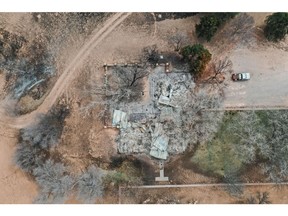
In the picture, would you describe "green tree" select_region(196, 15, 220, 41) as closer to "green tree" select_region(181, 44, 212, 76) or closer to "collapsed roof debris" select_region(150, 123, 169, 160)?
"green tree" select_region(181, 44, 212, 76)

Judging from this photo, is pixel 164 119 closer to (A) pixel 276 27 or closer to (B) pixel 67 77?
(B) pixel 67 77

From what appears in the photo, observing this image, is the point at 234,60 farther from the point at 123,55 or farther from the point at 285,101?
the point at 123,55

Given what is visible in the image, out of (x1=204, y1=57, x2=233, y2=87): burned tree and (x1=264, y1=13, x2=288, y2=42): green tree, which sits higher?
(x1=264, y1=13, x2=288, y2=42): green tree

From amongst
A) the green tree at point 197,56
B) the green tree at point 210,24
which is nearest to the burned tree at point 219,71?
the green tree at point 197,56

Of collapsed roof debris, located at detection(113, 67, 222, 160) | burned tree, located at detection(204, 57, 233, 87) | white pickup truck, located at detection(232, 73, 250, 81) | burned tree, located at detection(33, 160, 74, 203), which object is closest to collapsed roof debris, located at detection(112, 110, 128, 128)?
collapsed roof debris, located at detection(113, 67, 222, 160)

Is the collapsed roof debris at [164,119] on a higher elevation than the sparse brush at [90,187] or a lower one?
higher

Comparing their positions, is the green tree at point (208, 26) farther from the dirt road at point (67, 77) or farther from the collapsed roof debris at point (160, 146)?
the collapsed roof debris at point (160, 146)

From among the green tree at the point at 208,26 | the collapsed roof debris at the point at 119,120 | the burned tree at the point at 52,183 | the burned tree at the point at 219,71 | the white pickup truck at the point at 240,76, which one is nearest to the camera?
the burned tree at the point at 52,183
